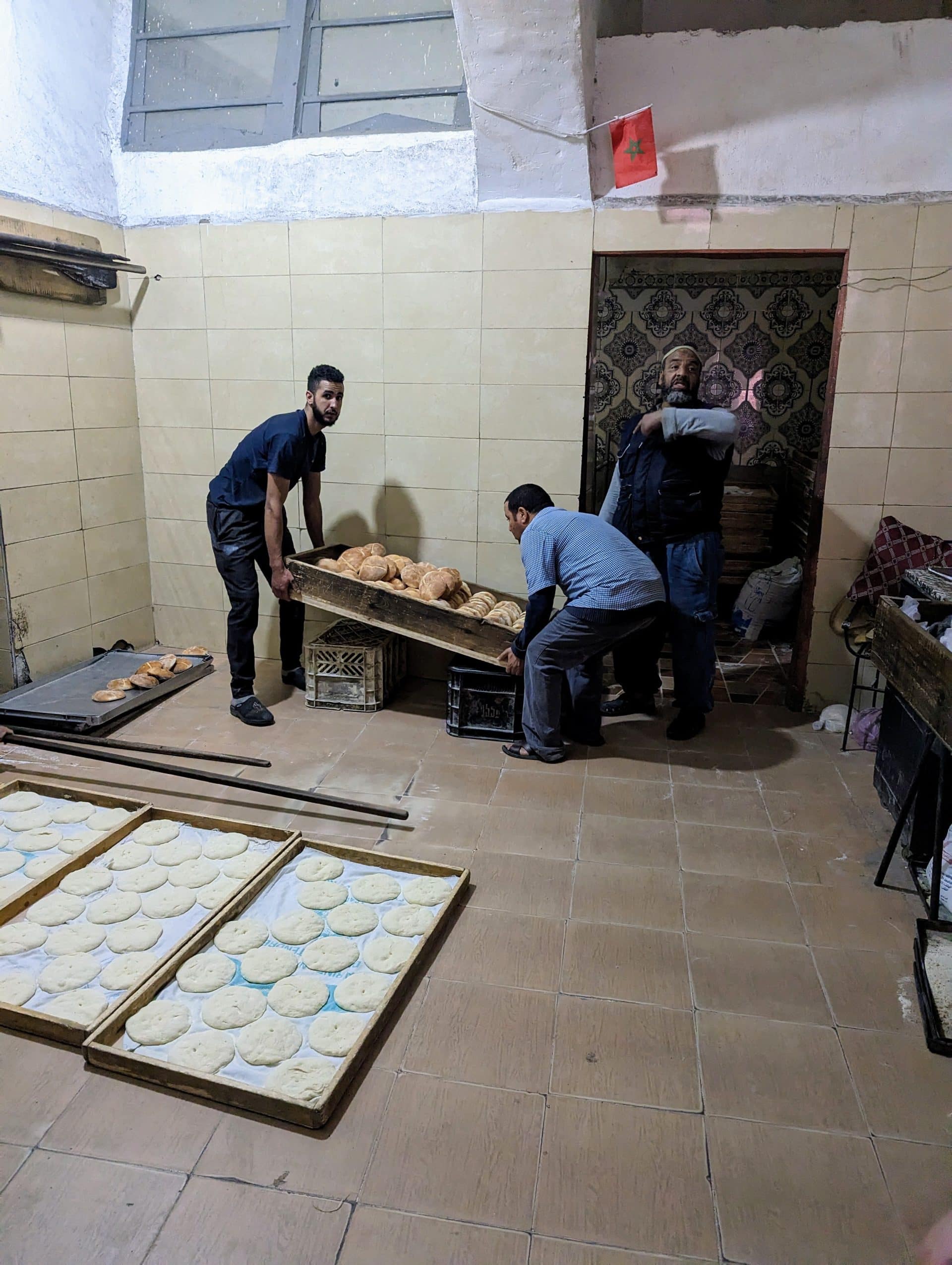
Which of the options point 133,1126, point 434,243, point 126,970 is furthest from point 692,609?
point 133,1126

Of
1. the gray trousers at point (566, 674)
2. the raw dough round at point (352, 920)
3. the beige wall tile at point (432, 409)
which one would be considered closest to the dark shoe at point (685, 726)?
the gray trousers at point (566, 674)

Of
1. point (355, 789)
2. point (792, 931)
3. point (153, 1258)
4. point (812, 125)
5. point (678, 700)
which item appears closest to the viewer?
point (153, 1258)

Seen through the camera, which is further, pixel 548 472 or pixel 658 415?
pixel 548 472

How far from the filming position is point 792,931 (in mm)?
2730

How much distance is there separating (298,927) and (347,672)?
205 cm

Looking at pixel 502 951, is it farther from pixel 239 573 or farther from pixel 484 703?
pixel 239 573

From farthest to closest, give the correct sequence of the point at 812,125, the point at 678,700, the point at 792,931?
the point at 678,700 < the point at 812,125 < the point at 792,931

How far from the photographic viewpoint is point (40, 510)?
457cm

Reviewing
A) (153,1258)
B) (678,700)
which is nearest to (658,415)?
(678,700)

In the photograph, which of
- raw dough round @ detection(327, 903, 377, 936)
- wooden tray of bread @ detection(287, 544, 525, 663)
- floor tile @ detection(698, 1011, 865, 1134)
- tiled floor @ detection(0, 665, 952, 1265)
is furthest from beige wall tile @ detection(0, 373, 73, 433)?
floor tile @ detection(698, 1011, 865, 1134)

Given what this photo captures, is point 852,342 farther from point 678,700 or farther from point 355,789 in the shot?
point 355,789

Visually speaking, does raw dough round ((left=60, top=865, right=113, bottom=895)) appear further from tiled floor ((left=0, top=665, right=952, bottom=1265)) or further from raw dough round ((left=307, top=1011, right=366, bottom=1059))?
raw dough round ((left=307, top=1011, right=366, bottom=1059))

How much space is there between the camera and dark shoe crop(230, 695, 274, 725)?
432cm

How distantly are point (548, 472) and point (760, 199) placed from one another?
164 centimetres
